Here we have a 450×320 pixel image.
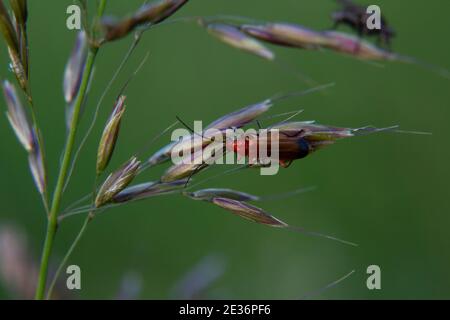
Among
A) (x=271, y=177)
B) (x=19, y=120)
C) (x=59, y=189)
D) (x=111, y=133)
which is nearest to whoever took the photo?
(x=59, y=189)

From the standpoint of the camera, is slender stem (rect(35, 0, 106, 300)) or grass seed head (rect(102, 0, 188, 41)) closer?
grass seed head (rect(102, 0, 188, 41))

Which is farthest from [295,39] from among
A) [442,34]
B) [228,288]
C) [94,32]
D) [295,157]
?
[442,34]

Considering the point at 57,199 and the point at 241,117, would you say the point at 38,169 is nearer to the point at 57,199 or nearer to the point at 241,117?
the point at 57,199

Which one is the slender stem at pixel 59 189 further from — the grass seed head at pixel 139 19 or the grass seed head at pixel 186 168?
the grass seed head at pixel 186 168

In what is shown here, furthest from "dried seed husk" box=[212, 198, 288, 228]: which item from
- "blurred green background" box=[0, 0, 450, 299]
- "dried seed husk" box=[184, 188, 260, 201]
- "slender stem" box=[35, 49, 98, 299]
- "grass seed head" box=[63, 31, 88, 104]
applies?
"blurred green background" box=[0, 0, 450, 299]

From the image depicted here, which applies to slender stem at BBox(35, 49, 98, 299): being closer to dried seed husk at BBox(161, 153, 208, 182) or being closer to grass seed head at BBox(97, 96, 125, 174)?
grass seed head at BBox(97, 96, 125, 174)

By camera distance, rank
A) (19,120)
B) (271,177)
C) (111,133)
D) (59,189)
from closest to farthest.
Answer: (59,189)
(111,133)
(19,120)
(271,177)

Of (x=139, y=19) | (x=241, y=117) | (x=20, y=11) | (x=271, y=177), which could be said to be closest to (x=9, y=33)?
(x=20, y=11)
